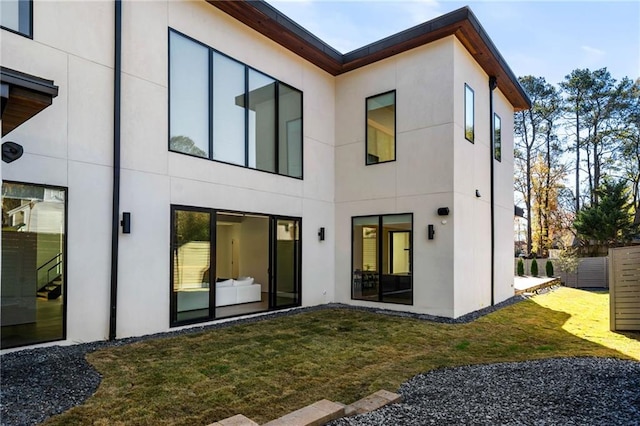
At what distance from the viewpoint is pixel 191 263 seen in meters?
6.84

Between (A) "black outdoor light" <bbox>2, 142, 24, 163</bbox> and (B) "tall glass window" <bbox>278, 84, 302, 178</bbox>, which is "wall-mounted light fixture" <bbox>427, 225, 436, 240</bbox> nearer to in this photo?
(B) "tall glass window" <bbox>278, 84, 302, 178</bbox>

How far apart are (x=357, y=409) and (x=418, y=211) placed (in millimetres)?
5714

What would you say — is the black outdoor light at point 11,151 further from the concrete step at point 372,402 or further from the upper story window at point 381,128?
the upper story window at point 381,128

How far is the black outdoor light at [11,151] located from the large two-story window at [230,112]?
2.25 m

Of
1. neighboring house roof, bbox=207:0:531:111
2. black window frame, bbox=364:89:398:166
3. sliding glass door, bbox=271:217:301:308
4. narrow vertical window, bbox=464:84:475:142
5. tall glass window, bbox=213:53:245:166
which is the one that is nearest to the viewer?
tall glass window, bbox=213:53:245:166

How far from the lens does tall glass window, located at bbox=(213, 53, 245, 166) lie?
7.43 metres

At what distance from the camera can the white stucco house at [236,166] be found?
5.25 metres

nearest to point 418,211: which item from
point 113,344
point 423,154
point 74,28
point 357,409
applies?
point 423,154

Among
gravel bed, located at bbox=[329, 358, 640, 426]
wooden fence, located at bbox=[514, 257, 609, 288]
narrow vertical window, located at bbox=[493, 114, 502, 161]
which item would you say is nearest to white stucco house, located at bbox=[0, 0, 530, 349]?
narrow vertical window, located at bbox=[493, 114, 502, 161]

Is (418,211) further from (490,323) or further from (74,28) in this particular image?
(74,28)

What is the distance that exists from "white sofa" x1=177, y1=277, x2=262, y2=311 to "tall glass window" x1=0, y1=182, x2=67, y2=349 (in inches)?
74.8

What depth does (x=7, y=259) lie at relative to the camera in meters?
5.06

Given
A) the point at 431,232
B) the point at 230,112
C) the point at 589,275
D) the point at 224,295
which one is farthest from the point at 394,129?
the point at 589,275

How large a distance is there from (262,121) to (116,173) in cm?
346
